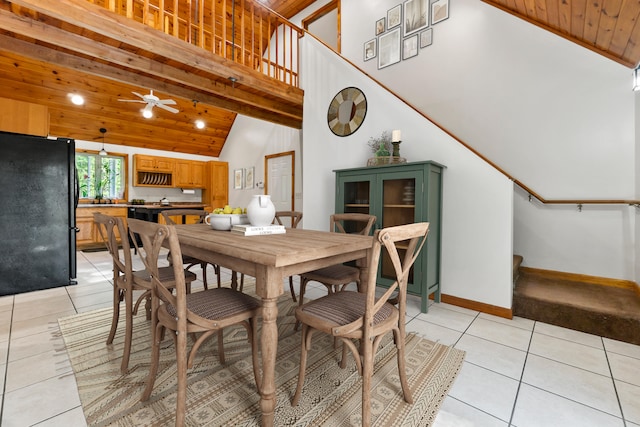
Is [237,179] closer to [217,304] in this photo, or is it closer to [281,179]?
[281,179]

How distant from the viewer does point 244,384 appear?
1578 mm

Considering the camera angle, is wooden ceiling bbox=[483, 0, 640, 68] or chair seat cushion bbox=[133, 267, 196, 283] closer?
chair seat cushion bbox=[133, 267, 196, 283]

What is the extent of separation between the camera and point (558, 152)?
3.02 m

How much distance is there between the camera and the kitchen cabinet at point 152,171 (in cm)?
654

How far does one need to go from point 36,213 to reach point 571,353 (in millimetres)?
5106

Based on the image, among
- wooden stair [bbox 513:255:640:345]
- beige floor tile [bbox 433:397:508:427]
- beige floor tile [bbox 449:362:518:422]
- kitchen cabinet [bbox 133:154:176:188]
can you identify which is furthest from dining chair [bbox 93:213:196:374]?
kitchen cabinet [bbox 133:154:176:188]

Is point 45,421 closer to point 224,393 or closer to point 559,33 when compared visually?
point 224,393

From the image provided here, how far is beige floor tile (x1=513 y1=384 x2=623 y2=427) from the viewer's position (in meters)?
1.33

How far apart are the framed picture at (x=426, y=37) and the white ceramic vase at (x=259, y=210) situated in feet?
11.8

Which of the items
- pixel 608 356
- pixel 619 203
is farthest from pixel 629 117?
pixel 608 356

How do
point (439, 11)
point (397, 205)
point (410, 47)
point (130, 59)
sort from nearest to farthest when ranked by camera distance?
point (397, 205)
point (130, 59)
point (439, 11)
point (410, 47)

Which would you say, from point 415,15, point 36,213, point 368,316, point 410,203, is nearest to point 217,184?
point 36,213

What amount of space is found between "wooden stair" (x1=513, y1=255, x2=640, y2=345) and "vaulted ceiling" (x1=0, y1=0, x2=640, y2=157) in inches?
82.7

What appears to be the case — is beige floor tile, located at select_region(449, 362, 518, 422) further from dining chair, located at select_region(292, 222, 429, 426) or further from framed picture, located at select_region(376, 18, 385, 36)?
framed picture, located at select_region(376, 18, 385, 36)
